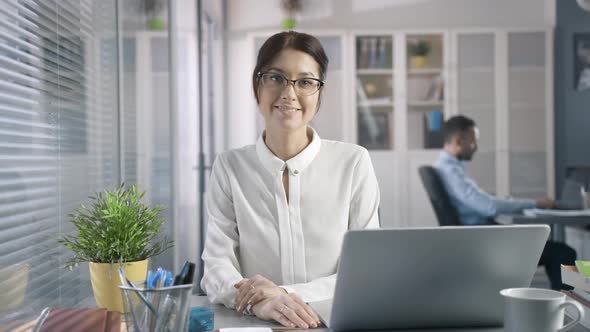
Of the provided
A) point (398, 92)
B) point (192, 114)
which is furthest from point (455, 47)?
point (192, 114)

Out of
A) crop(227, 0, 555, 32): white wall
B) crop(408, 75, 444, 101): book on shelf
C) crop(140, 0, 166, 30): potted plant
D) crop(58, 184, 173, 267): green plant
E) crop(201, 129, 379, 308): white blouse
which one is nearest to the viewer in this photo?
crop(58, 184, 173, 267): green plant

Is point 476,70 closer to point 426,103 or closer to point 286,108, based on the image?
point 426,103

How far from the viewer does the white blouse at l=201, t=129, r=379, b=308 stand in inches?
67.3

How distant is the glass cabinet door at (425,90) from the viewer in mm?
5961

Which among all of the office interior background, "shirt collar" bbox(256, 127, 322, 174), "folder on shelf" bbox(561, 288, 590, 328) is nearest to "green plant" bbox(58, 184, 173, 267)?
"shirt collar" bbox(256, 127, 322, 174)

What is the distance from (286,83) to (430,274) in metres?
0.84

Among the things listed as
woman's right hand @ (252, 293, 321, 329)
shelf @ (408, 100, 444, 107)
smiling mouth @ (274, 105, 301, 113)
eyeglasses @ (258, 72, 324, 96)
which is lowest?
woman's right hand @ (252, 293, 321, 329)

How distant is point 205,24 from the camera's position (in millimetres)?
5098

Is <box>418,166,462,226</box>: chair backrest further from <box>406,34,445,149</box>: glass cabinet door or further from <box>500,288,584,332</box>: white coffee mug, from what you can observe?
<box>500,288,584,332</box>: white coffee mug

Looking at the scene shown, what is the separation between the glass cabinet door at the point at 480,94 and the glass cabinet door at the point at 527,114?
16cm

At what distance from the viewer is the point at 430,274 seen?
104 cm

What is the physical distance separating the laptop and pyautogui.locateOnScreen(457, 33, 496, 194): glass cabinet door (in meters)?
5.04

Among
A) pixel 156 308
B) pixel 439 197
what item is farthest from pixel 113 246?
pixel 439 197

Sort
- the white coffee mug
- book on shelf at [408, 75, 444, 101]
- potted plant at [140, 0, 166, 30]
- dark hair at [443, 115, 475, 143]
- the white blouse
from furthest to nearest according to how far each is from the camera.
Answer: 1. book on shelf at [408, 75, 444, 101]
2. dark hair at [443, 115, 475, 143]
3. potted plant at [140, 0, 166, 30]
4. the white blouse
5. the white coffee mug
